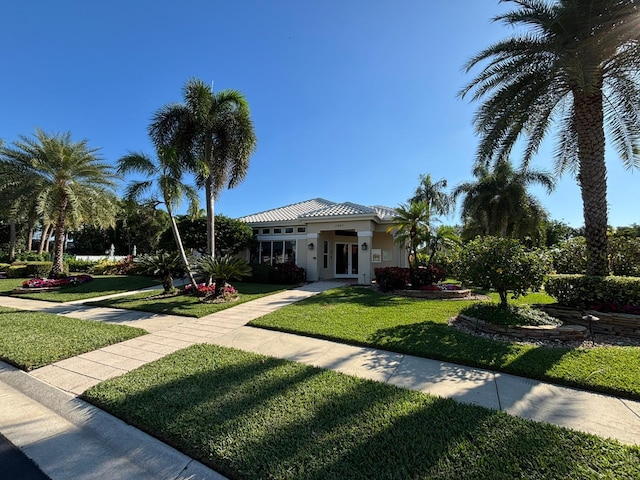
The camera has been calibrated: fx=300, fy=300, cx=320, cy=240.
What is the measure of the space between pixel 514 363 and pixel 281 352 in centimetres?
413

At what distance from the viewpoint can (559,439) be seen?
120 inches

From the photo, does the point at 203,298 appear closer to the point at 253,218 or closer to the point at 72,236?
the point at 253,218

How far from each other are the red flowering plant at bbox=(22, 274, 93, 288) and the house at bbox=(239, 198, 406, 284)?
9665 millimetres

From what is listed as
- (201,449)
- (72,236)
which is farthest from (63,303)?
(72,236)

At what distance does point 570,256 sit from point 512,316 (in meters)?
6.88

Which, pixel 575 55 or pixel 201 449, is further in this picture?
pixel 575 55

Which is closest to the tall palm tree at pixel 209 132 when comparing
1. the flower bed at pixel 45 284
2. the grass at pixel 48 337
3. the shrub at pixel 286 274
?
the shrub at pixel 286 274

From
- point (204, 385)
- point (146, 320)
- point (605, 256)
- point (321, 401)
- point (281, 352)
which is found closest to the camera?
point (321, 401)

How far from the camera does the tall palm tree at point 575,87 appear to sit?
7.14m

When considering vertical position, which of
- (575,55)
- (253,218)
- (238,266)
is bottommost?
(238,266)

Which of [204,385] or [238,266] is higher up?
[238,266]

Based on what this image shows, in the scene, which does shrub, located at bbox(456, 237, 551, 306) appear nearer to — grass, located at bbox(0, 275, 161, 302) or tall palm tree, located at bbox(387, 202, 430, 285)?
tall palm tree, located at bbox(387, 202, 430, 285)

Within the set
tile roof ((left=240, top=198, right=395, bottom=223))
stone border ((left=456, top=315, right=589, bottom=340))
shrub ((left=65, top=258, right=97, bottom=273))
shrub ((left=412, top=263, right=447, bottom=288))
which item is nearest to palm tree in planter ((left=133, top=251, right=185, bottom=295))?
tile roof ((left=240, top=198, right=395, bottom=223))

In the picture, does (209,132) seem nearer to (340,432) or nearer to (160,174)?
(160,174)
